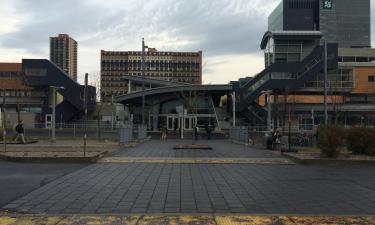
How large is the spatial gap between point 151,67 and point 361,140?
96.2 m

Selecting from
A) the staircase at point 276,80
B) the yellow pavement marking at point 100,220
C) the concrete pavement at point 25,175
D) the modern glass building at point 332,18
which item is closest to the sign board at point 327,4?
the modern glass building at point 332,18

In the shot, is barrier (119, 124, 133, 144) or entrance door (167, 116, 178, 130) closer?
barrier (119, 124, 133, 144)

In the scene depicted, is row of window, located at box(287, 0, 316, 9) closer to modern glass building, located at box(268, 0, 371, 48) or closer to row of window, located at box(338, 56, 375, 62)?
modern glass building, located at box(268, 0, 371, 48)

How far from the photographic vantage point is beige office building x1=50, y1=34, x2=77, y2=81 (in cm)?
11912

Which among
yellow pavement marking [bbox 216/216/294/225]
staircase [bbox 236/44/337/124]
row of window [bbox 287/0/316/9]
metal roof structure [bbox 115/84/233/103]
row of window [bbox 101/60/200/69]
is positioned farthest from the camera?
Answer: row of window [bbox 287/0/316/9]

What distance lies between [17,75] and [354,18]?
101149 millimetres

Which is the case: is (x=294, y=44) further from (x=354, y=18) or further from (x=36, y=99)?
(x=354, y=18)

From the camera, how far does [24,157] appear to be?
17.1 meters

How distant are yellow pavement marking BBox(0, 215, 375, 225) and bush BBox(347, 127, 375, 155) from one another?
40.9 feet

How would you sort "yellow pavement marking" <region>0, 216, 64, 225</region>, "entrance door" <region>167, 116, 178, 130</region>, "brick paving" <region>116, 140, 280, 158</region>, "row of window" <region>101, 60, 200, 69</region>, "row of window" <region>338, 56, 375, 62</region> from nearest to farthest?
"yellow pavement marking" <region>0, 216, 64, 225</region> < "brick paving" <region>116, 140, 280, 158</region> < "entrance door" <region>167, 116, 178, 130</region> < "row of window" <region>101, 60, 200, 69</region> < "row of window" <region>338, 56, 375, 62</region>

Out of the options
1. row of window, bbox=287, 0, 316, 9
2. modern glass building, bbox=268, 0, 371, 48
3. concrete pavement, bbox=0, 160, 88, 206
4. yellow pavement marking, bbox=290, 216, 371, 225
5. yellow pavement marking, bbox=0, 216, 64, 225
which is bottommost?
yellow pavement marking, bbox=290, 216, 371, 225

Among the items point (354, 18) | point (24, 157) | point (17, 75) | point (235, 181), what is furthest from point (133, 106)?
point (354, 18)

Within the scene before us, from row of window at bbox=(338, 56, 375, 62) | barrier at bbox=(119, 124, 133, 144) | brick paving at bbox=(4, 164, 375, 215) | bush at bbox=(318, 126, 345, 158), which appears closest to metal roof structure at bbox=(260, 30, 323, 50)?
row of window at bbox=(338, 56, 375, 62)

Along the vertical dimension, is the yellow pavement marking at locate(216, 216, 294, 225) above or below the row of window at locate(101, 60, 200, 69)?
below
